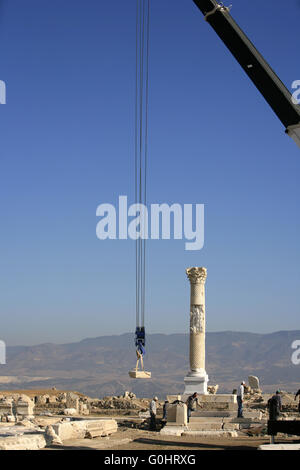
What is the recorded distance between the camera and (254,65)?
54.1 feet

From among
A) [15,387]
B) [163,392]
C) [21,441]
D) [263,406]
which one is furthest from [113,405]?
[15,387]

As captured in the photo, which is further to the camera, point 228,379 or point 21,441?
point 228,379

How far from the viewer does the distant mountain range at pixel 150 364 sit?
11064 cm

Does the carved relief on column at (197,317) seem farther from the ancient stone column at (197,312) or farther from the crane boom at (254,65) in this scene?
the crane boom at (254,65)

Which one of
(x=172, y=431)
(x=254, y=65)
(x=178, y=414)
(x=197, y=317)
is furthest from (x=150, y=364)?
(x=254, y=65)

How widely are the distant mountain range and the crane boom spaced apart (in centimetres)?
8492

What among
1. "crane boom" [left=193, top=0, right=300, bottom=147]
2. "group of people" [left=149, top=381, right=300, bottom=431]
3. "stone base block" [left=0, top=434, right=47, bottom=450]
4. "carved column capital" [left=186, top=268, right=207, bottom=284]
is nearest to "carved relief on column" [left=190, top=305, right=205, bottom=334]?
"carved column capital" [left=186, top=268, right=207, bottom=284]

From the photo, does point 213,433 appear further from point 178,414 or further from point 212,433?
point 178,414

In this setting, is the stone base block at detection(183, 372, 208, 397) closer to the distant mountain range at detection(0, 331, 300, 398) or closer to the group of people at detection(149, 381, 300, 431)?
the group of people at detection(149, 381, 300, 431)

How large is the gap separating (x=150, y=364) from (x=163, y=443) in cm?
12239
